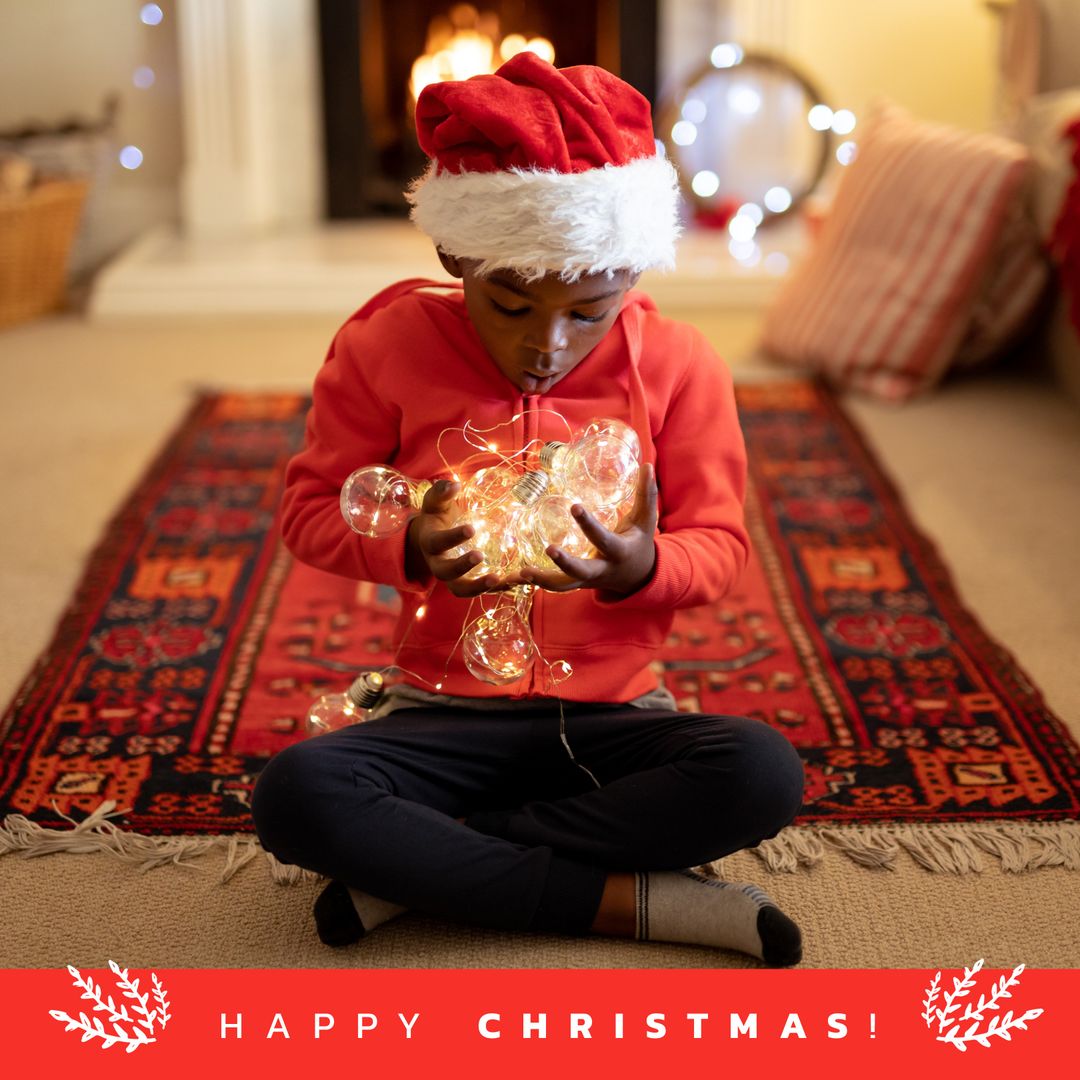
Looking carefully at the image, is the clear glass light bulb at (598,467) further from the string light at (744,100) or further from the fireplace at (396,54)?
the fireplace at (396,54)

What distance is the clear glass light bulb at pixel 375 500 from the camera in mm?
1145

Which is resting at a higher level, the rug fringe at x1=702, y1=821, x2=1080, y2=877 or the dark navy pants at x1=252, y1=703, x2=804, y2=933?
the dark navy pants at x1=252, y1=703, x2=804, y2=933

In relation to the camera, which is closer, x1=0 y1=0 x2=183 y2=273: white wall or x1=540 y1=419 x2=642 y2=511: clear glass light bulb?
x1=540 y1=419 x2=642 y2=511: clear glass light bulb

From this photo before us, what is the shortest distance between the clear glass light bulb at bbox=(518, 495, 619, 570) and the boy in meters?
0.01

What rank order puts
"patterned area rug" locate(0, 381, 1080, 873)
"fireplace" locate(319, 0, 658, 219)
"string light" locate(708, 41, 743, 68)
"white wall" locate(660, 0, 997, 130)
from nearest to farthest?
"patterned area rug" locate(0, 381, 1080, 873) → "string light" locate(708, 41, 743, 68) → "white wall" locate(660, 0, 997, 130) → "fireplace" locate(319, 0, 658, 219)

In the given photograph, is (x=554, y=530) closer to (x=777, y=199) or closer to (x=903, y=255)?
(x=903, y=255)

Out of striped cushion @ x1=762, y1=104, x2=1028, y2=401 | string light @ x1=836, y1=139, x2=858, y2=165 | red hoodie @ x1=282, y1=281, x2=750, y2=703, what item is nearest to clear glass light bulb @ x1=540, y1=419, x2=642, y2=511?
red hoodie @ x1=282, y1=281, x2=750, y2=703

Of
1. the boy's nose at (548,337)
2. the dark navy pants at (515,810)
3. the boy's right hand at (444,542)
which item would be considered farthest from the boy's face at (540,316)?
the dark navy pants at (515,810)

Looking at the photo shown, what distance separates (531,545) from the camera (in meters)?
1.12

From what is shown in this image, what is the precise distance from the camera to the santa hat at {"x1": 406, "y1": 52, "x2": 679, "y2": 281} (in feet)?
3.58

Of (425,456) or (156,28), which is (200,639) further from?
(156,28)

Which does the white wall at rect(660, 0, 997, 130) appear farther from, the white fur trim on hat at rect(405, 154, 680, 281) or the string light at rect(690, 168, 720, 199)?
the white fur trim on hat at rect(405, 154, 680, 281)

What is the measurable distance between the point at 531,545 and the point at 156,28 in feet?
9.69

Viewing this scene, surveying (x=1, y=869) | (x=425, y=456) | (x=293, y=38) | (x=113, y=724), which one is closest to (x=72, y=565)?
(x=113, y=724)
